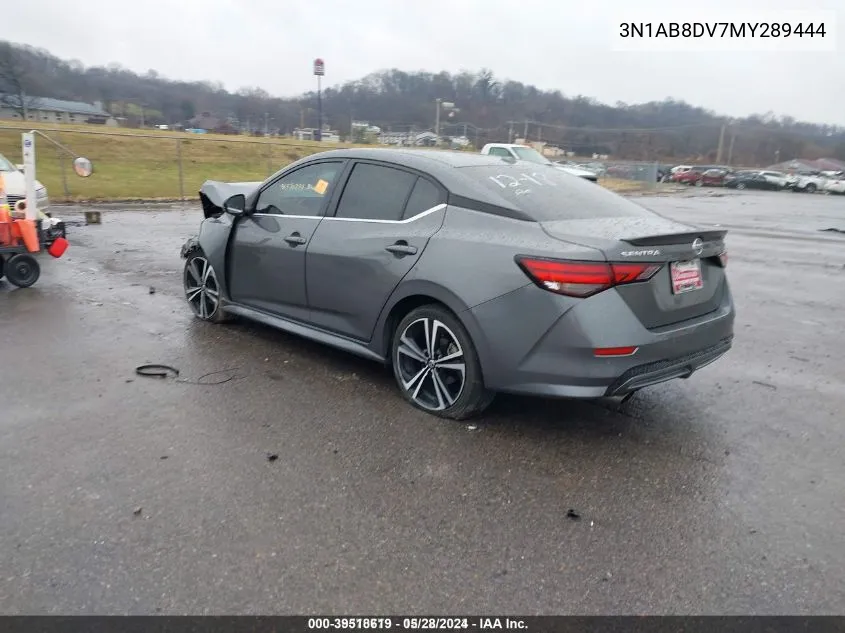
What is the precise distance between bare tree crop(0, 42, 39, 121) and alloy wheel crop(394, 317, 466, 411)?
76.8m

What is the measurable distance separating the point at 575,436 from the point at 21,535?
291 cm

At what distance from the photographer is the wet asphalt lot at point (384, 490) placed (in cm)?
256

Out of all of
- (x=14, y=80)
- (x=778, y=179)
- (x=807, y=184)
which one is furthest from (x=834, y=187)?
(x=14, y=80)

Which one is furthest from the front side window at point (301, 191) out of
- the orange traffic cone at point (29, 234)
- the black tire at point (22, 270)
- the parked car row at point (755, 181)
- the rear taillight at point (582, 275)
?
the parked car row at point (755, 181)

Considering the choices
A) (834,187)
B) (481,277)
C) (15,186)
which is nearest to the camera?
(481,277)

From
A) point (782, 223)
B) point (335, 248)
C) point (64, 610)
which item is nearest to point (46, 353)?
point (335, 248)

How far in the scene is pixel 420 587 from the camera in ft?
8.42

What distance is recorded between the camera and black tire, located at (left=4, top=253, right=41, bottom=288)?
7176 mm

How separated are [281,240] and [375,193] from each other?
0.97m

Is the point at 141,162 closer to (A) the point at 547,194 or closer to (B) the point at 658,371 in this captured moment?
(A) the point at 547,194

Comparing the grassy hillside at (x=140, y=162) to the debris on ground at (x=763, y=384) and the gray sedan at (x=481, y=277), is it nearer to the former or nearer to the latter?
the gray sedan at (x=481, y=277)

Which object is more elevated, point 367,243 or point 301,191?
point 301,191

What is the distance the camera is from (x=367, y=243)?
4.41 meters
